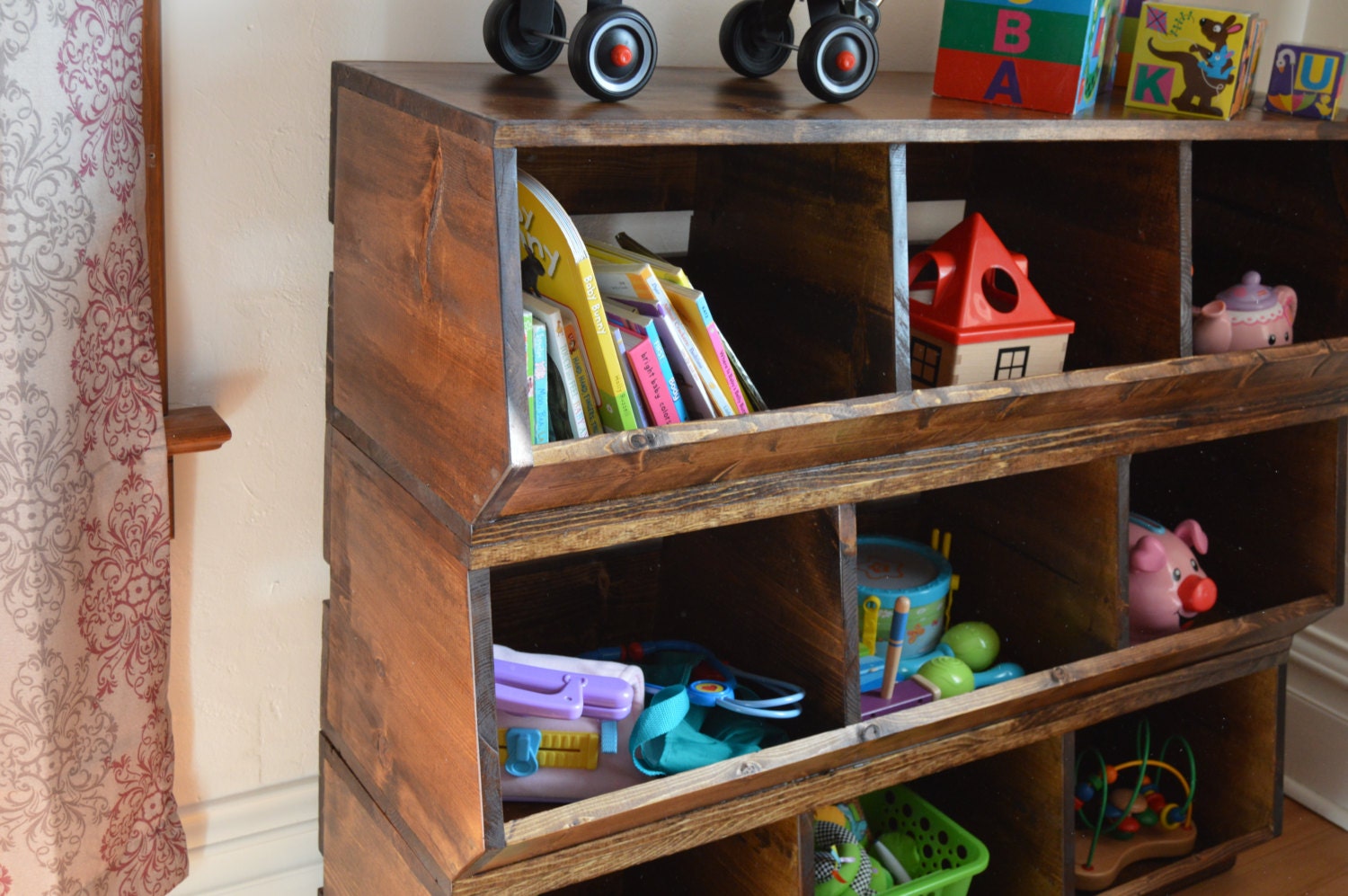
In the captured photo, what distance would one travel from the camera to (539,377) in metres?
1.06

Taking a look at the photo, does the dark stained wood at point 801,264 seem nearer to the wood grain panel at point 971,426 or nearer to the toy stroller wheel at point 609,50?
the wood grain panel at point 971,426

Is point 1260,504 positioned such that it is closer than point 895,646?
No

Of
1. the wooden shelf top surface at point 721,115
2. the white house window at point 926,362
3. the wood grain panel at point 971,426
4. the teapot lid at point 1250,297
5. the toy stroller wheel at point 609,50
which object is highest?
the toy stroller wheel at point 609,50

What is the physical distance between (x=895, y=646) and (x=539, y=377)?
63 cm

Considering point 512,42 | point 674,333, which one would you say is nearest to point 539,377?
point 674,333

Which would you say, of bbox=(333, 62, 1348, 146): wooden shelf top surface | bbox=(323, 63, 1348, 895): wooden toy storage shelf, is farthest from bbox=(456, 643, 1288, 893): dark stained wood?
bbox=(333, 62, 1348, 146): wooden shelf top surface

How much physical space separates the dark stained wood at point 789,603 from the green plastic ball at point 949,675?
0.20 m

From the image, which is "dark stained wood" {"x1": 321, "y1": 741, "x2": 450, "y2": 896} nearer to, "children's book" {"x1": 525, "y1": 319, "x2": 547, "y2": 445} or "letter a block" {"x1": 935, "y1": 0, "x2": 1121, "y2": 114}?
"children's book" {"x1": 525, "y1": 319, "x2": 547, "y2": 445}

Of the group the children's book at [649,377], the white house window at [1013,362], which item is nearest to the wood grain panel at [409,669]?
the children's book at [649,377]

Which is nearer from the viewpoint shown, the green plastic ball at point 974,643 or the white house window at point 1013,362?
the white house window at point 1013,362

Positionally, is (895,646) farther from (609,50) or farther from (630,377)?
(609,50)

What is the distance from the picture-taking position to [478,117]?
3.15ft

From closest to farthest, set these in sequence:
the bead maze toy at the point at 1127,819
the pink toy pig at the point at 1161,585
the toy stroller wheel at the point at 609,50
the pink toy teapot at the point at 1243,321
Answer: the toy stroller wheel at the point at 609,50, the pink toy teapot at the point at 1243,321, the pink toy pig at the point at 1161,585, the bead maze toy at the point at 1127,819

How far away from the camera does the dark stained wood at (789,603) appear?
1.29 m
